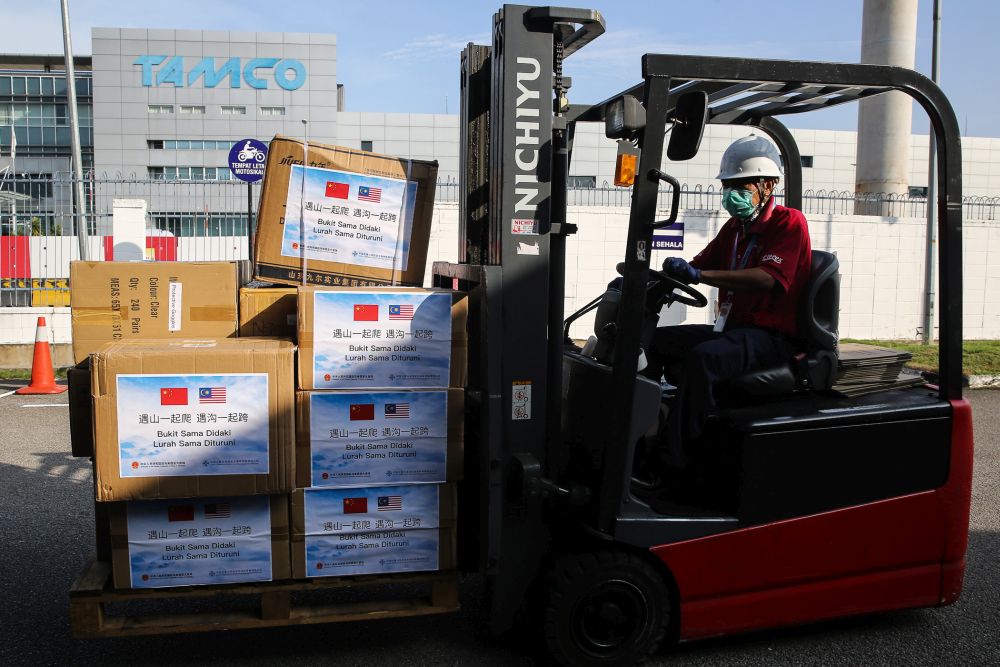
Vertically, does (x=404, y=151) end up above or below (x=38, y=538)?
above

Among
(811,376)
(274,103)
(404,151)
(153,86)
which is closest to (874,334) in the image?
(811,376)

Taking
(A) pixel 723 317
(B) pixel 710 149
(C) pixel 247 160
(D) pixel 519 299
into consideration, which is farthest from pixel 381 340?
(B) pixel 710 149

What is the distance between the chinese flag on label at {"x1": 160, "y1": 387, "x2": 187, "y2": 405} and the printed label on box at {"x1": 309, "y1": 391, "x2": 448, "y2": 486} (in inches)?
17.9

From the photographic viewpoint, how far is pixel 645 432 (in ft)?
11.6

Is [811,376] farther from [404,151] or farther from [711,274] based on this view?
[404,151]

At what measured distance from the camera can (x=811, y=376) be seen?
149 inches

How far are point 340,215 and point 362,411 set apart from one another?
0.86m

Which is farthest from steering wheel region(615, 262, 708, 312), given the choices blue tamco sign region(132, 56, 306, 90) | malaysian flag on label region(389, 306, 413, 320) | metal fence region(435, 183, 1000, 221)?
blue tamco sign region(132, 56, 306, 90)

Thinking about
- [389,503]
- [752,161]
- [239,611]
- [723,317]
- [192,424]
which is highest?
[752,161]

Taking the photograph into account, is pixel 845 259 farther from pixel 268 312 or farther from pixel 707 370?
pixel 268 312

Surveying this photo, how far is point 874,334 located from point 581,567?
44.1 feet

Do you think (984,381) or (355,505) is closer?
(355,505)

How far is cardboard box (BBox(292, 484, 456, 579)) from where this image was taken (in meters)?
3.35

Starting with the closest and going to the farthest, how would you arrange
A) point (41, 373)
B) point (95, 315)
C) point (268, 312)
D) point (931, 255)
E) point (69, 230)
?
point (95, 315), point (268, 312), point (41, 373), point (69, 230), point (931, 255)
